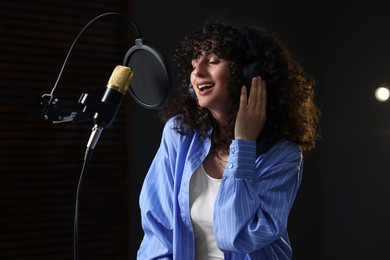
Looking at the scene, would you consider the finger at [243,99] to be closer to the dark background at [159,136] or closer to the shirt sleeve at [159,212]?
the shirt sleeve at [159,212]

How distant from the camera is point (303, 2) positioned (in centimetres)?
439

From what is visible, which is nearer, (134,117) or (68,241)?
(68,241)

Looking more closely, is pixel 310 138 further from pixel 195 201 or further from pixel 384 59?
pixel 384 59

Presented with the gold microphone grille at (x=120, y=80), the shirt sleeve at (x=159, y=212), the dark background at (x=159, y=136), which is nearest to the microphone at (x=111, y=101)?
the gold microphone grille at (x=120, y=80)

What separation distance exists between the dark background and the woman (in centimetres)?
152

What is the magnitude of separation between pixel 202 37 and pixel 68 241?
6.23 feet

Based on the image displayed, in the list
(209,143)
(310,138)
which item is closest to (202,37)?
(209,143)

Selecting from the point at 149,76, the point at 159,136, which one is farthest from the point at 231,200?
the point at 159,136

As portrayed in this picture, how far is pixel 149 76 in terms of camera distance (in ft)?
4.23

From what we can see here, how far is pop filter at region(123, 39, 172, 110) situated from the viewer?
1.25 m

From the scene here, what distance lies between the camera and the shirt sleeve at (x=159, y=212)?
70.9 inches

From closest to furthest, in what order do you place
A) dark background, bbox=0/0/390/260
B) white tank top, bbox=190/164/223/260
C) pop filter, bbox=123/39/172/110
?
pop filter, bbox=123/39/172/110
white tank top, bbox=190/164/223/260
dark background, bbox=0/0/390/260

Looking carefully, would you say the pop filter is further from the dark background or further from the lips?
the dark background

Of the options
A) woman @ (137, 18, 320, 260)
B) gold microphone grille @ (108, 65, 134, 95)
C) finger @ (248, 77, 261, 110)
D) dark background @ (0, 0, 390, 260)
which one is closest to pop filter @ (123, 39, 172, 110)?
gold microphone grille @ (108, 65, 134, 95)
